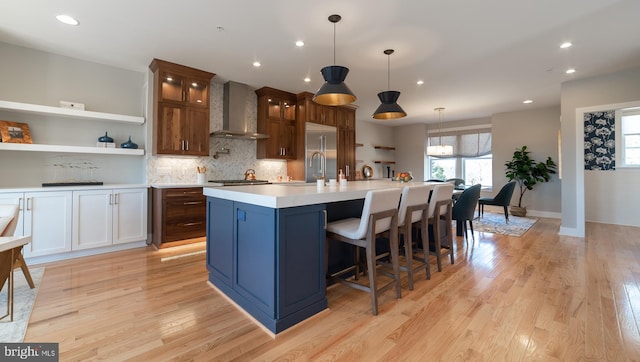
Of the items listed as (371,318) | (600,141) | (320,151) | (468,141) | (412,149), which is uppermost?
(468,141)

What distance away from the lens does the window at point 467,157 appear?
800 cm

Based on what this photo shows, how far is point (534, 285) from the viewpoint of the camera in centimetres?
267

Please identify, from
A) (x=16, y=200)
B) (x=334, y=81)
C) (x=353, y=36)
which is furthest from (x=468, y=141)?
(x=16, y=200)

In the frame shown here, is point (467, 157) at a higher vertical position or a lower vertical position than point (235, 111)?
lower

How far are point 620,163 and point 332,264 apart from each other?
6.96 meters

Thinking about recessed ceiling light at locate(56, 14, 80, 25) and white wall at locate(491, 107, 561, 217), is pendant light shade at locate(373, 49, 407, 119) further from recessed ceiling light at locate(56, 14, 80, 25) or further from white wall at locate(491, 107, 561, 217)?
white wall at locate(491, 107, 561, 217)

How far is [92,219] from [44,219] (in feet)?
1.47

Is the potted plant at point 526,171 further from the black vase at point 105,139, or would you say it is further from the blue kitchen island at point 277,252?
the black vase at point 105,139

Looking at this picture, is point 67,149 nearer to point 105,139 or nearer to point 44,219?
point 105,139

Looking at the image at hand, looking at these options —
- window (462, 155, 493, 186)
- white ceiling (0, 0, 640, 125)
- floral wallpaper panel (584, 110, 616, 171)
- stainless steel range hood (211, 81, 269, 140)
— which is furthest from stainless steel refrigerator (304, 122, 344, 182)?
floral wallpaper panel (584, 110, 616, 171)

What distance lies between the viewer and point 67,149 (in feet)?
11.8

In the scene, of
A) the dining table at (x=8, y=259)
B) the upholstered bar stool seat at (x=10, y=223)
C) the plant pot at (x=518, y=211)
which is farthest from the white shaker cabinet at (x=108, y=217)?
the plant pot at (x=518, y=211)

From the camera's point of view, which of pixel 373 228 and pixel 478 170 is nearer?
pixel 373 228

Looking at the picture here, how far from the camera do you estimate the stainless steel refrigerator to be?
5.57 metres
